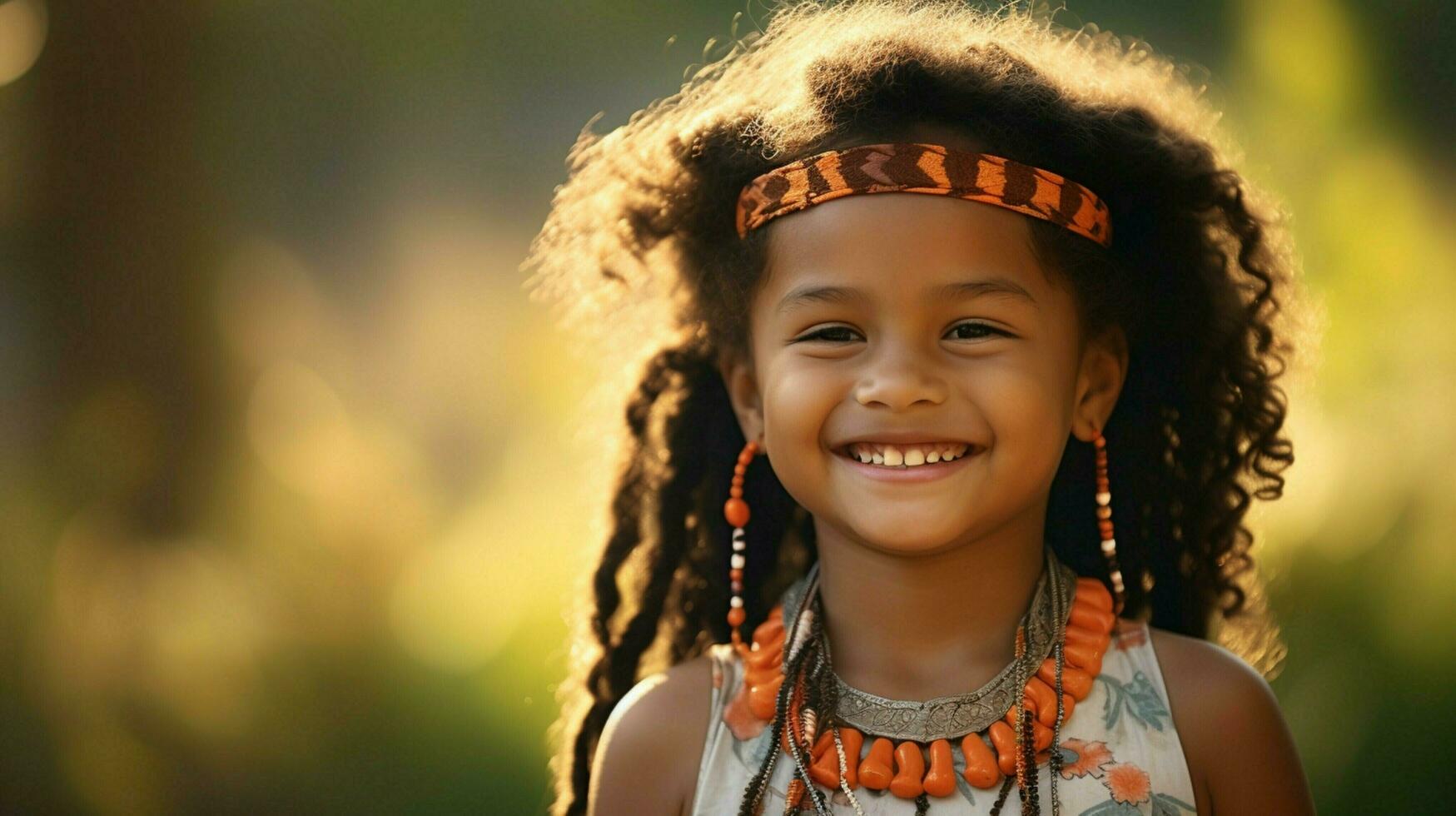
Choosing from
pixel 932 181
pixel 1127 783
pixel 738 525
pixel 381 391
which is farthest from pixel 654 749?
pixel 381 391

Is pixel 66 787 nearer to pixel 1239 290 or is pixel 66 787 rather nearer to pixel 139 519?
pixel 139 519

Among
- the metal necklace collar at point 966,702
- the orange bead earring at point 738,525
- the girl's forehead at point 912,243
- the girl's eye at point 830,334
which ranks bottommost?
the metal necklace collar at point 966,702

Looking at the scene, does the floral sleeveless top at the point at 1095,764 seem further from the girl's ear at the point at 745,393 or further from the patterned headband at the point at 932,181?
the patterned headband at the point at 932,181

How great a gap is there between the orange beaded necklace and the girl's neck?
48 millimetres

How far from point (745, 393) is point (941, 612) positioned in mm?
400

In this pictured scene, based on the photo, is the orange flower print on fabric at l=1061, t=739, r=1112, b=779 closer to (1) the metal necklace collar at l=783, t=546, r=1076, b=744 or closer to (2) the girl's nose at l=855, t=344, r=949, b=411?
(1) the metal necklace collar at l=783, t=546, r=1076, b=744

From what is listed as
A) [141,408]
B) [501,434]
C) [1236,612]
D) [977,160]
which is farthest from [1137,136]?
[141,408]

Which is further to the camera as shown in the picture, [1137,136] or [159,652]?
[159,652]

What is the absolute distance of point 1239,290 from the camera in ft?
6.49

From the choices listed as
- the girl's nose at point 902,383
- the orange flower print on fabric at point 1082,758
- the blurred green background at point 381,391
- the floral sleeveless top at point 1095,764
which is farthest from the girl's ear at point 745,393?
the blurred green background at point 381,391

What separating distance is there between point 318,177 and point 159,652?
3.26 ft

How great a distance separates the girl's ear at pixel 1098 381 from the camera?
180 centimetres

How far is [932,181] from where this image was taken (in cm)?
166

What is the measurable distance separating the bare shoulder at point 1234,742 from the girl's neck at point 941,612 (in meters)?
0.22
